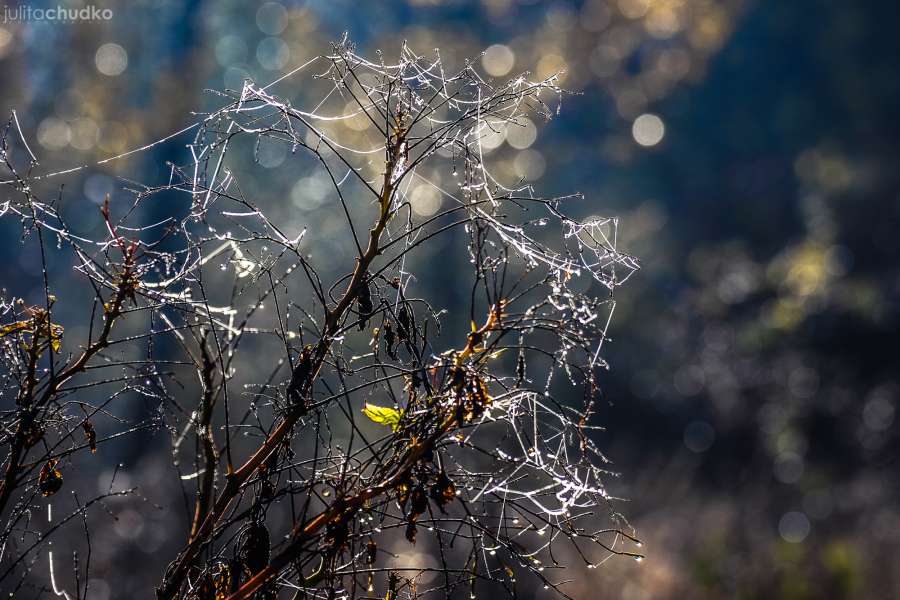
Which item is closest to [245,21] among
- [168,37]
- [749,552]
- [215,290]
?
[168,37]

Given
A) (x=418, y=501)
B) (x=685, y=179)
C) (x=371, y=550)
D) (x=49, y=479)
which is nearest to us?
(x=418, y=501)

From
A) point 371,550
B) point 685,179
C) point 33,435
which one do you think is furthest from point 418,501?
point 685,179

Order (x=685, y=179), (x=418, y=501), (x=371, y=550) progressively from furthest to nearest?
1. (x=685, y=179)
2. (x=371, y=550)
3. (x=418, y=501)

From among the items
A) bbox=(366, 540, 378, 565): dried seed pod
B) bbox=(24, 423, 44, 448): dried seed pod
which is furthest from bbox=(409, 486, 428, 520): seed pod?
bbox=(24, 423, 44, 448): dried seed pod

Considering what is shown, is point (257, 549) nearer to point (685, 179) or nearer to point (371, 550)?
point (371, 550)

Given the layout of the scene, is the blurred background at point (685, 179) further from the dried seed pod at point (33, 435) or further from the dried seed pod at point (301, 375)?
the dried seed pod at point (33, 435)

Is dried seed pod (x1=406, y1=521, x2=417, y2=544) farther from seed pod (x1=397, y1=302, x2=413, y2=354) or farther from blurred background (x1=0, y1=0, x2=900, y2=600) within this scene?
blurred background (x1=0, y1=0, x2=900, y2=600)

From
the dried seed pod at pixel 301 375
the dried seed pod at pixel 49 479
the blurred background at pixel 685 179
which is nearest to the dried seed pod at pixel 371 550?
the dried seed pod at pixel 301 375
